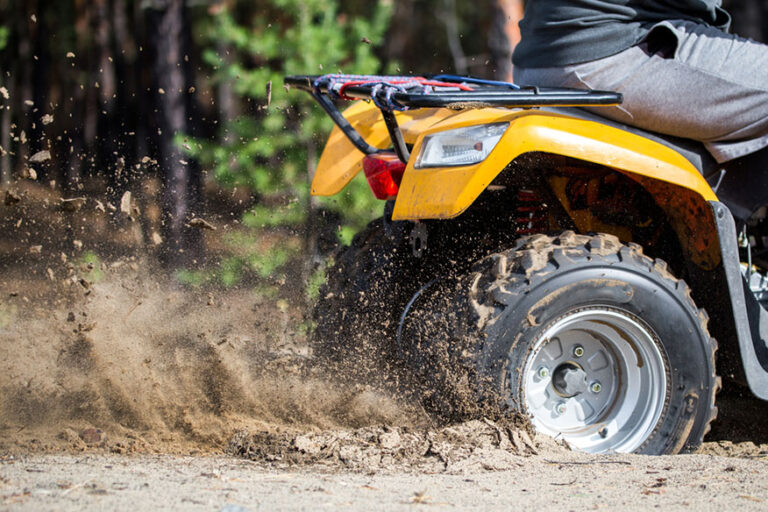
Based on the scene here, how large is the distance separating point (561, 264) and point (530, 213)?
0.70 metres

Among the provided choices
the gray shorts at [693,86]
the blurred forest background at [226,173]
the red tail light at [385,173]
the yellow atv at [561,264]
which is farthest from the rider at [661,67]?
the blurred forest background at [226,173]

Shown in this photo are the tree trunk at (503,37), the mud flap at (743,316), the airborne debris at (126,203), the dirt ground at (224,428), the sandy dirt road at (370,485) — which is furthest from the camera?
the tree trunk at (503,37)

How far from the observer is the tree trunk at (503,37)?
852 cm

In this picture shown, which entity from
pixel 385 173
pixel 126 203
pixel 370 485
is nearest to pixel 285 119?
pixel 126 203

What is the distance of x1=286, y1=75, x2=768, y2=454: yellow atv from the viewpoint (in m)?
2.90

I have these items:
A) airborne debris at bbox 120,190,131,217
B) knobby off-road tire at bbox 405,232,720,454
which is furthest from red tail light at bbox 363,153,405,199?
airborne debris at bbox 120,190,131,217

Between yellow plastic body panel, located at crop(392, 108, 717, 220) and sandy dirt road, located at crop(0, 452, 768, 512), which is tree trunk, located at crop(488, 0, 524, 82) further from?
sandy dirt road, located at crop(0, 452, 768, 512)

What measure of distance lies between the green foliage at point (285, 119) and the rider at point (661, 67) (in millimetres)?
3710

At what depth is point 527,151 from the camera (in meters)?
2.86

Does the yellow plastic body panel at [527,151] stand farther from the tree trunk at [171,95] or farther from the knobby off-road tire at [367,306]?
the tree trunk at [171,95]

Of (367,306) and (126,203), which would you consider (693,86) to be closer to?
(367,306)

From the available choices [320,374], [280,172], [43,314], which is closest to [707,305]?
[320,374]

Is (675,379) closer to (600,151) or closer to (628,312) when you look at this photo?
(628,312)

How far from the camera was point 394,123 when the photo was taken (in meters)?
2.90
